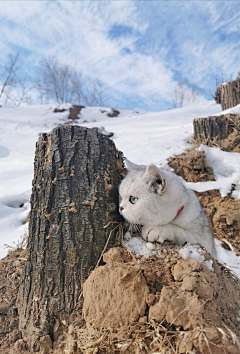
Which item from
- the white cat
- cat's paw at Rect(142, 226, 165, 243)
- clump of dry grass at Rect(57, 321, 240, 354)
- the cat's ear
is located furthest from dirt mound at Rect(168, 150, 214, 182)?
clump of dry grass at Rect(57, 321, 240, 354)

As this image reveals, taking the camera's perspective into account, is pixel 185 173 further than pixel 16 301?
Yes

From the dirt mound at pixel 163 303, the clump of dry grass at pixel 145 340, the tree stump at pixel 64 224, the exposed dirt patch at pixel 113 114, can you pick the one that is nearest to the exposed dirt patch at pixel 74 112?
the exposed dirt patch at pixel 113 114

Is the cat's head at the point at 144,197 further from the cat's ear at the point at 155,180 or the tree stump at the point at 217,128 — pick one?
the tree stump at the point at 217,128

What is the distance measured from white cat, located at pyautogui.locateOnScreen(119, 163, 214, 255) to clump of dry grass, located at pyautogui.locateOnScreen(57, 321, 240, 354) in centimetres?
80

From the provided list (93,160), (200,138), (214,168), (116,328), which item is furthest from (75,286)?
(200,138)

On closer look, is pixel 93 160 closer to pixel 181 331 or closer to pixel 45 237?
pixel 45 237

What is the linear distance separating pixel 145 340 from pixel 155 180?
129 centimetres

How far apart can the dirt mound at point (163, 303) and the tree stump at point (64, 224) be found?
8.0 inches

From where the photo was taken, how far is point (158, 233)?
191cm

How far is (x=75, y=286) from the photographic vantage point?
1.59m

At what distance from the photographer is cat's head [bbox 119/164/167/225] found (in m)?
1.96

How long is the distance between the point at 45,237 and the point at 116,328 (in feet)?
2.96

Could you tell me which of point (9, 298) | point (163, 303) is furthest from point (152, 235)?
point (9, 298)

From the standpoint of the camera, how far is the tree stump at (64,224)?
1556mm
